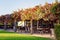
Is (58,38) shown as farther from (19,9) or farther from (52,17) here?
(19,9)

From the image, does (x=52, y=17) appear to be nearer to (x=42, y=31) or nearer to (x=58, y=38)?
(x=42, y=31)

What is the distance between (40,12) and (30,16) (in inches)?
79.4

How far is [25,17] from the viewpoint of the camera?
32.0 m

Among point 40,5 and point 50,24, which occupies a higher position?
point 40,5

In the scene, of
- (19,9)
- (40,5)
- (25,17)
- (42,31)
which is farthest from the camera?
(19,9)

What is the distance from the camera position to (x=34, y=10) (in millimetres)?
29859

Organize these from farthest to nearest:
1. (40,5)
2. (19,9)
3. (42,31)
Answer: (19,9), (40,5), (42,31)

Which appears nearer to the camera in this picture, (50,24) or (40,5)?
(40,5)

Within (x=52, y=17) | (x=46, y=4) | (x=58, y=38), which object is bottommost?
(x=58, y=38)

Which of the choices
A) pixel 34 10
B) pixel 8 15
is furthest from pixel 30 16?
pixel 8 15

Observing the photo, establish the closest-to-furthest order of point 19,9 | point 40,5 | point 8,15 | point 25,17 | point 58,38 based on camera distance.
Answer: point 58,38 → point 40,5 → point 25,17 → point 19,9 → point 8,15

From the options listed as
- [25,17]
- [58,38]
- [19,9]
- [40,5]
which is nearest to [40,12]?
[40,5]

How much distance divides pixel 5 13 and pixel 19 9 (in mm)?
7703

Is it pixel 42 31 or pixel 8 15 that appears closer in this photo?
pixel 42 31
